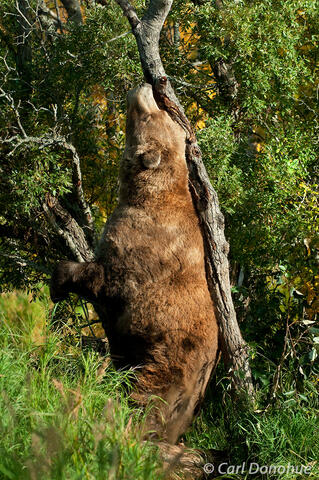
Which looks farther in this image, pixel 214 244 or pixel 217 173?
pixel 217 173

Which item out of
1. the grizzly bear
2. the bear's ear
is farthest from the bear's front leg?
the bear's ear

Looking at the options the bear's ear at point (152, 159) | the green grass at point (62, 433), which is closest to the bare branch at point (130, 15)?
the bear's ear at point (152, 159)

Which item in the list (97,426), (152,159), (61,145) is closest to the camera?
(97,426)

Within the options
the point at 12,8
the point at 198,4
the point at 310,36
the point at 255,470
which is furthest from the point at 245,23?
the point at 255,470

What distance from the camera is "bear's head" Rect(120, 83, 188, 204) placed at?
15.5ft

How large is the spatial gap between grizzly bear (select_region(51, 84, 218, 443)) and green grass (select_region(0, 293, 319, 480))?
0.28 meters

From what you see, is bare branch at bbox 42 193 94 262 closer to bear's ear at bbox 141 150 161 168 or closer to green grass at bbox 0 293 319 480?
green grass at bbox 0 293 319 480

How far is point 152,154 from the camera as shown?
473cm

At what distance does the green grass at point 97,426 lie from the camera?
291cm

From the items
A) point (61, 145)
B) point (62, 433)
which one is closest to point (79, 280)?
point (62, 433)

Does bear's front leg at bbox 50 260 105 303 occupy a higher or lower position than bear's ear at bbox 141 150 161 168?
lower

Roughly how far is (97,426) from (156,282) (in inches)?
67.3

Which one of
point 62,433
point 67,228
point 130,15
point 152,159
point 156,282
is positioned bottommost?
point 67,228

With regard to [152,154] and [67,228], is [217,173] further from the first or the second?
[67,228]
